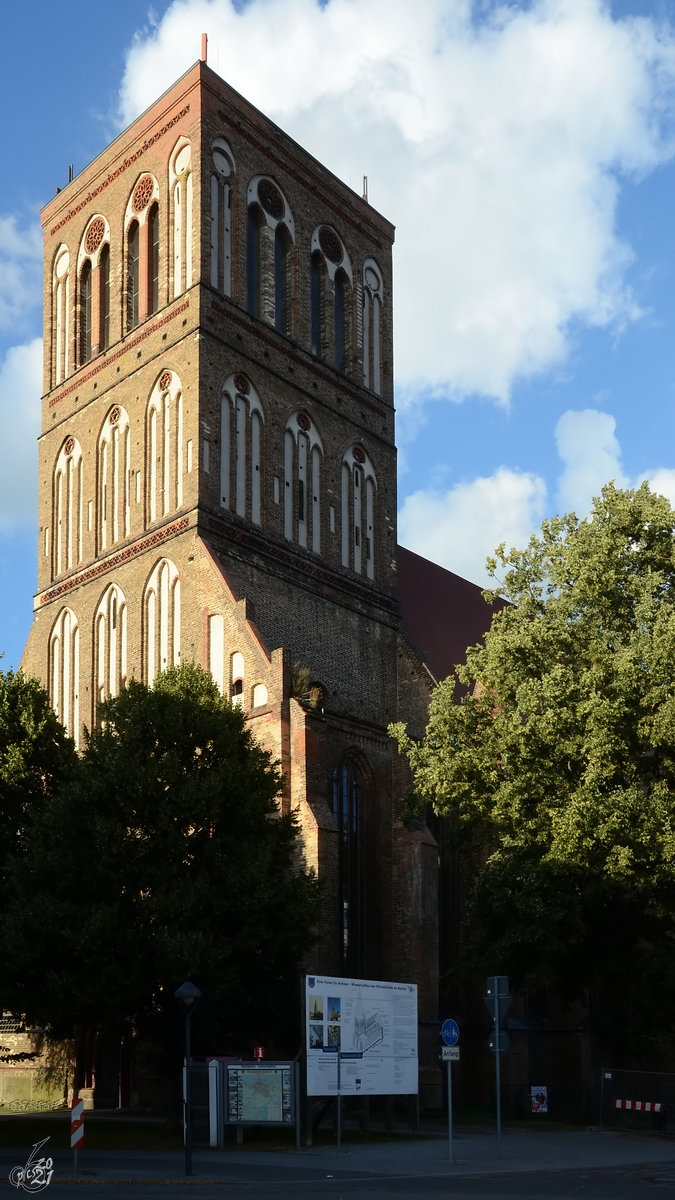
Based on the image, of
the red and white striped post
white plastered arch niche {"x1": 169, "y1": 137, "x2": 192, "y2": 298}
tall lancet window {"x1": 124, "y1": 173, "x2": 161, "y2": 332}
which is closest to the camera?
the red and white striped post

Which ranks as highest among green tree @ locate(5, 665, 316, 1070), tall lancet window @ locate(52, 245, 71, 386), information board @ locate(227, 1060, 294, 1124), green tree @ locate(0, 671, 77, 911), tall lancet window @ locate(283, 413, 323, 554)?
tall lancet window @ locate(52, 245, 71, 386)

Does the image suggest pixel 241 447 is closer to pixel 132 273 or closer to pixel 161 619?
pixel 161 619

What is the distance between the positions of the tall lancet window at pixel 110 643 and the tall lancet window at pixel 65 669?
2.90 feet

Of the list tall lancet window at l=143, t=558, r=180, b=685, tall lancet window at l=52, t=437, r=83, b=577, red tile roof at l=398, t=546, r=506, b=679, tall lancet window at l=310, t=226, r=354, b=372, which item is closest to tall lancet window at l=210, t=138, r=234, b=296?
tall lancet window at l=310, t=226, r=354, b=372

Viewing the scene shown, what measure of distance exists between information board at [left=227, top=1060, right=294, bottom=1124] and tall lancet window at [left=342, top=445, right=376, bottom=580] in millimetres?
18727

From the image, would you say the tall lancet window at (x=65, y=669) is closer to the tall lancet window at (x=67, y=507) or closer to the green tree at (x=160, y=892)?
the tall lancet window at (x=67, y=507)

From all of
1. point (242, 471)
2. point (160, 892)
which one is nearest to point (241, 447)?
point (242, 471)

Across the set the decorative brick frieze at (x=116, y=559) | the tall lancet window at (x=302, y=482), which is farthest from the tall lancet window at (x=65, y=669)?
the tall lancet window at (x=302, y=482)

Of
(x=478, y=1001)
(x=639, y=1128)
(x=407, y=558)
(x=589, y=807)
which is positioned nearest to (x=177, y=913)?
(x=589, y=807)

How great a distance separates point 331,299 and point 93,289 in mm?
6751

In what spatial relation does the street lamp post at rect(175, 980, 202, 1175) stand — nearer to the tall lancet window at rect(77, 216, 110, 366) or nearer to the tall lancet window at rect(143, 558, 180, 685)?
the tall lancet window at rect(143, 558, 180, 685)

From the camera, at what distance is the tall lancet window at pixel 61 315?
3934 cm

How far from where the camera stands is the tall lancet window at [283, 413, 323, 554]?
36.2 m

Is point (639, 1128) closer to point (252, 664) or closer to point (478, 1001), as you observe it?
point (478, 1001)
